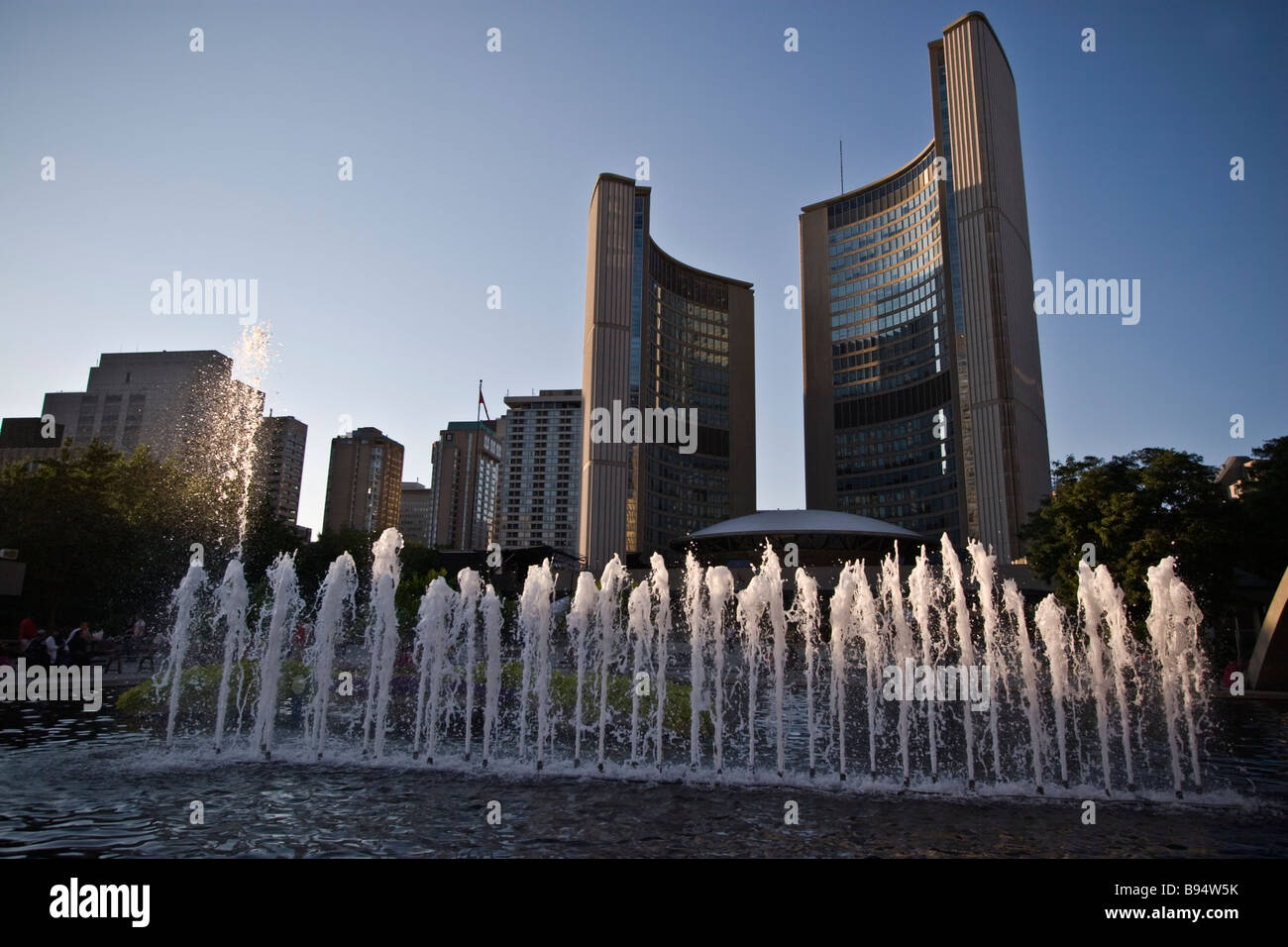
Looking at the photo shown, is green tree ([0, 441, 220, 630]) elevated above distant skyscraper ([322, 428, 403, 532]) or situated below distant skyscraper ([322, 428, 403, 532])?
below

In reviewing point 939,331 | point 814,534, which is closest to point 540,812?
point 814,534

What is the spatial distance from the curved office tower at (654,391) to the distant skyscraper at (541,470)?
49.0 meters

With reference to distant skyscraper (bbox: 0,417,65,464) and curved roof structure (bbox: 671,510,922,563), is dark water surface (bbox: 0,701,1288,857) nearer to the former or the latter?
curved roof structure (bbox: 671,510,922,563)

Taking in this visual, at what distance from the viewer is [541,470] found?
5974 inches

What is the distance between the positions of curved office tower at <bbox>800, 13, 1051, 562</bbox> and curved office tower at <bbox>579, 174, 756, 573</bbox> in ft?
40.1

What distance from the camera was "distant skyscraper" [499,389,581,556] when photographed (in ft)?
490

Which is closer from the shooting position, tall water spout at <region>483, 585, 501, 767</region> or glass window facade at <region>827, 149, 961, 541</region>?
tall water spout at <region>483, 585, 501, 767</region>

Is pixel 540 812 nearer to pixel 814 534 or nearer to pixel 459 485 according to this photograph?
pixel 814 534

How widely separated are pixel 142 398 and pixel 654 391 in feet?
243

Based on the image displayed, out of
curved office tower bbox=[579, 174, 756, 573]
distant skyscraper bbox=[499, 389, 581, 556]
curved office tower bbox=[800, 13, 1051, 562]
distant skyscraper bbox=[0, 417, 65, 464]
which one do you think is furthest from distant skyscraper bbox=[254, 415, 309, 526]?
curved office tower bbox=[800, 13, 1051, 562]

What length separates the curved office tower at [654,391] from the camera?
82.8 metres

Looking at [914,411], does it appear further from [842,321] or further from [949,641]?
[949,641]

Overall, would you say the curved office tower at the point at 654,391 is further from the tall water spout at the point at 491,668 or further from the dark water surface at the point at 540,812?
the dark water surface at the point at 540,812

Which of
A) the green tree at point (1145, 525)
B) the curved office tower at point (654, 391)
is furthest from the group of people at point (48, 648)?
the curved office tower at point (654, 391)
